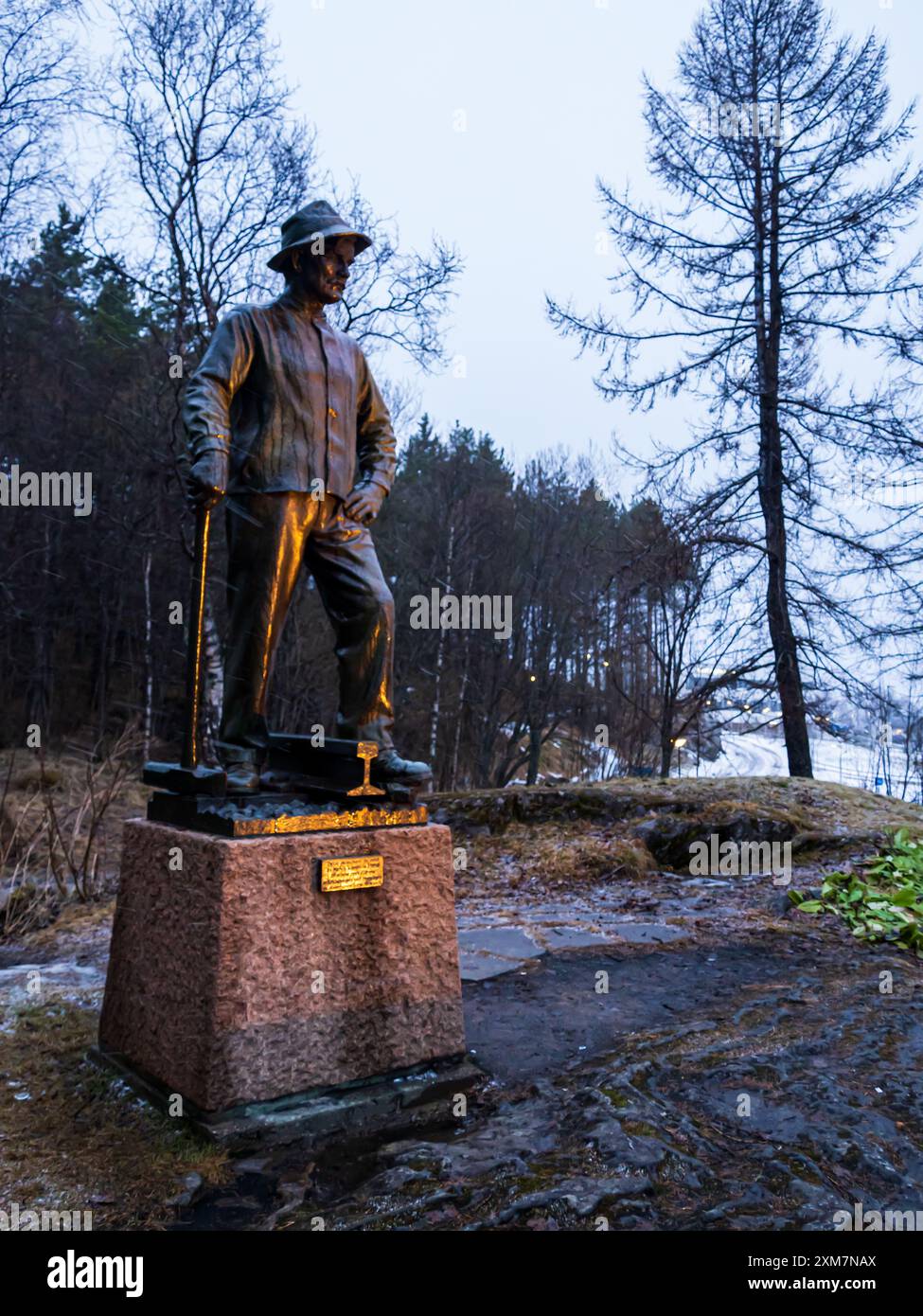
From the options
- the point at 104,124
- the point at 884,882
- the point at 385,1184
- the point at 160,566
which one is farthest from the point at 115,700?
the point at 385,1184

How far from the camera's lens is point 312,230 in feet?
12.1

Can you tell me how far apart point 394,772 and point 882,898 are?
3.77 m

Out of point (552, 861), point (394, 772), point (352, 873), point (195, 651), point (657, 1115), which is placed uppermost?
point (195, 651)

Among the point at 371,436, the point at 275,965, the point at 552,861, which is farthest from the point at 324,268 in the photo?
the point at 552,861

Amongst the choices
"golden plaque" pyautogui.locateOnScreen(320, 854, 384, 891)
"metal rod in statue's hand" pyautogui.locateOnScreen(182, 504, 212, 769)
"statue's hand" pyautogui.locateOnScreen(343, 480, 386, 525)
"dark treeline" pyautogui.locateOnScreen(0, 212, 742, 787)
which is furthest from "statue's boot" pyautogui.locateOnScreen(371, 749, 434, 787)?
"dark treeline" pyautogui.locateOnScreen(0, 212, 742, 787)

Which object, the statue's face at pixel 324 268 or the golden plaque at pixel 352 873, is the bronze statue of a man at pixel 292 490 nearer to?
the statue's face at pixel 324 268

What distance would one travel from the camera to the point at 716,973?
487 cm

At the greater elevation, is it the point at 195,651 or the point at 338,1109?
the point at 195,651

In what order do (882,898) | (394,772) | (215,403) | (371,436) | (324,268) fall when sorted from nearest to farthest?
(215,403) → (394,772) → (324,268) → (371,436) → (882,898)

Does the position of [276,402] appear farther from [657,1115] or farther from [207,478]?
[657,1115]

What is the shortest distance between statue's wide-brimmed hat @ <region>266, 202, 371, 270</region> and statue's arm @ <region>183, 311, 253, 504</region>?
329 mm

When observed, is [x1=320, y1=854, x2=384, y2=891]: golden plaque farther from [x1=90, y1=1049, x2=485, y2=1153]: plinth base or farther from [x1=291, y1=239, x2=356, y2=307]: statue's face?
[x1=291, y1=239, x2=356, y2=307]: statue's face

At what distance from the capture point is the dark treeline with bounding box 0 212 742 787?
1881 cm

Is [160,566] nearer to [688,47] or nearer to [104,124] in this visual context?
[104,124]
